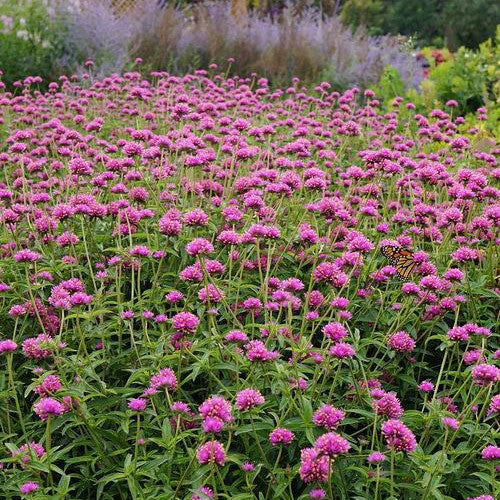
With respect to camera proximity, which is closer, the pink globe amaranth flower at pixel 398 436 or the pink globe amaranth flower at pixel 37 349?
the pink globe amaranth flower at pixel 398 436

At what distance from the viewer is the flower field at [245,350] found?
93.5 inches

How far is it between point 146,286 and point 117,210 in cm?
43

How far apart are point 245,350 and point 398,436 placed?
0.97 m

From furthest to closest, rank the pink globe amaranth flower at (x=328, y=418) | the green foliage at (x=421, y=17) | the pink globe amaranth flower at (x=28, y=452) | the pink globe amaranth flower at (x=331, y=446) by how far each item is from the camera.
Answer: the green foliage at (x=421, y=17) → the pink globe amaranth flower at (x=28, y=452) → the pink globe amaranth flower at (x=328, y=418) → the pink globe amaranth flower at (x=331, y=446)

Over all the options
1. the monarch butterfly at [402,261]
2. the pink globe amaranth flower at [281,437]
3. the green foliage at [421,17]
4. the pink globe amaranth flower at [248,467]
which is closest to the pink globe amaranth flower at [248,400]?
the pink globe amaranth flower at [281,437]

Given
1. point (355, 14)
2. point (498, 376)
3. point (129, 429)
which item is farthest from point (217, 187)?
point (355, 14)

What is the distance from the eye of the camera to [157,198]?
3.93 meters

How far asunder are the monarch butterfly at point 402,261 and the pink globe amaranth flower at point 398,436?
1.13 meters

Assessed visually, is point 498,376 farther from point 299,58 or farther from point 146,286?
point 299,58

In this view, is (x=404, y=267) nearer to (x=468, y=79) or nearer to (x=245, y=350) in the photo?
(x=245, y=350)

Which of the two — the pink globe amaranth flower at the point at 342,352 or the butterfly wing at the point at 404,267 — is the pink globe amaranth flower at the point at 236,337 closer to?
the pink globe amaranth flower at the point at 342,352

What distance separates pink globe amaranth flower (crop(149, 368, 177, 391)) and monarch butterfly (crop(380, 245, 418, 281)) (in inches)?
50.3

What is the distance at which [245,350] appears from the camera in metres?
3.01

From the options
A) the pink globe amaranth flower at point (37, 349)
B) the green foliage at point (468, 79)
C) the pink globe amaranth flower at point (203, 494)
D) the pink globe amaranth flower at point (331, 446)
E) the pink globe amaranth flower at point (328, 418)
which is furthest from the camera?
the green foliage at point (468, 79)
